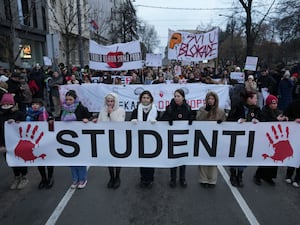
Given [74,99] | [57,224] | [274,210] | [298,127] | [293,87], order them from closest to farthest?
[57,224], [274,210], [298,127], [74,99], [293,87]

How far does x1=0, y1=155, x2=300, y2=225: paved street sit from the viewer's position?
3.75 metres

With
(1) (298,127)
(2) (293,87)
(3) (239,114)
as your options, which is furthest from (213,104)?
(2) (293,87)

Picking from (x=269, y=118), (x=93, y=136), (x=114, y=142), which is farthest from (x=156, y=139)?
(x=269, y=118)

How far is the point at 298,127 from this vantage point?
4203 millimetres

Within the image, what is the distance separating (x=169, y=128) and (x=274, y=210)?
6.07 ft

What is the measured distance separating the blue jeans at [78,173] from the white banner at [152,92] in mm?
4983

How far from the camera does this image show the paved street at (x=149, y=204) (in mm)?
3754

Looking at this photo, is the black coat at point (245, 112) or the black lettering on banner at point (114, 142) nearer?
the black lettering on banner at point (114, 142)

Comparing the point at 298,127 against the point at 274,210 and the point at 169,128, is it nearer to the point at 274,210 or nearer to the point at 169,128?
the point at 274,210

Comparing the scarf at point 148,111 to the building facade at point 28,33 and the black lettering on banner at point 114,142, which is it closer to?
the black lettering on banner at point 114,142

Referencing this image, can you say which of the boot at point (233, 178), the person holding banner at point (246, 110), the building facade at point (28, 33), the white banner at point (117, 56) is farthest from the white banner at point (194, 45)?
the building facade at point (28, 33)

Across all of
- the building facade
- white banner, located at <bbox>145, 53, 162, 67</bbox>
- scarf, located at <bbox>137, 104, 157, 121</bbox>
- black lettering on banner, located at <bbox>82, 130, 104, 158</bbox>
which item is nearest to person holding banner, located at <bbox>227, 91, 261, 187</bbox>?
scarf, located at <bbox>137, 104, 157, 121</bbox>

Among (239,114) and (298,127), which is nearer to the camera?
(298,127)

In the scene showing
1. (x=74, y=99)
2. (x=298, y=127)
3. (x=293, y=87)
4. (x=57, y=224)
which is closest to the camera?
(x=57, y=224)
